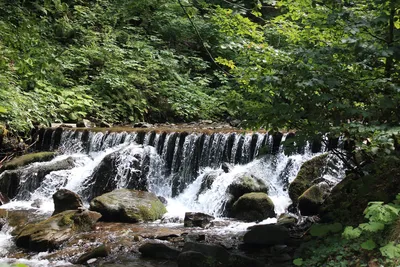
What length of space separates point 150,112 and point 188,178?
5.74 m

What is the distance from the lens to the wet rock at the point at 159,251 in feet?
18.0

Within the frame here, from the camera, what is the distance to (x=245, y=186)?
809 cm

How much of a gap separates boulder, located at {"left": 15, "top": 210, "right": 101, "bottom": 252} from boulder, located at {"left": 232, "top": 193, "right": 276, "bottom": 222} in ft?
8.87

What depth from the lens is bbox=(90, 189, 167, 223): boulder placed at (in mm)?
7512

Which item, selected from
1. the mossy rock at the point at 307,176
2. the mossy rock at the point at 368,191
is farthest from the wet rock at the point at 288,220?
the mossy rock at the point at 368,191

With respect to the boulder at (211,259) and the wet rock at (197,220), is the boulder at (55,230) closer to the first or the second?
the wet rock at (197,220)

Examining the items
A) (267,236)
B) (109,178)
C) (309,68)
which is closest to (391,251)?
(309,68)

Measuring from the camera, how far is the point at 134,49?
17125mm

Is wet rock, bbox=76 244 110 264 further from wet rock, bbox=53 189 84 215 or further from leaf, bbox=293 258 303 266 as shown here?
leaf, bbox=293 258 303 266

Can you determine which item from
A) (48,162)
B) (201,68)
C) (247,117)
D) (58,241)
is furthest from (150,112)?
(247,117)

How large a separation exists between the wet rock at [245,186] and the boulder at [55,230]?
278cm

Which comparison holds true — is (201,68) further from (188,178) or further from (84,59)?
(188,178)

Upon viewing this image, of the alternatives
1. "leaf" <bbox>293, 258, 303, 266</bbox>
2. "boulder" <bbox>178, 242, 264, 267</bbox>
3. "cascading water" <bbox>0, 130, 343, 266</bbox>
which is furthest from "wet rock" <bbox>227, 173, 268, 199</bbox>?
"leaf" <bbox>293, 258, 303, 266</bbox>

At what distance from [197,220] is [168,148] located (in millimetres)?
3617
